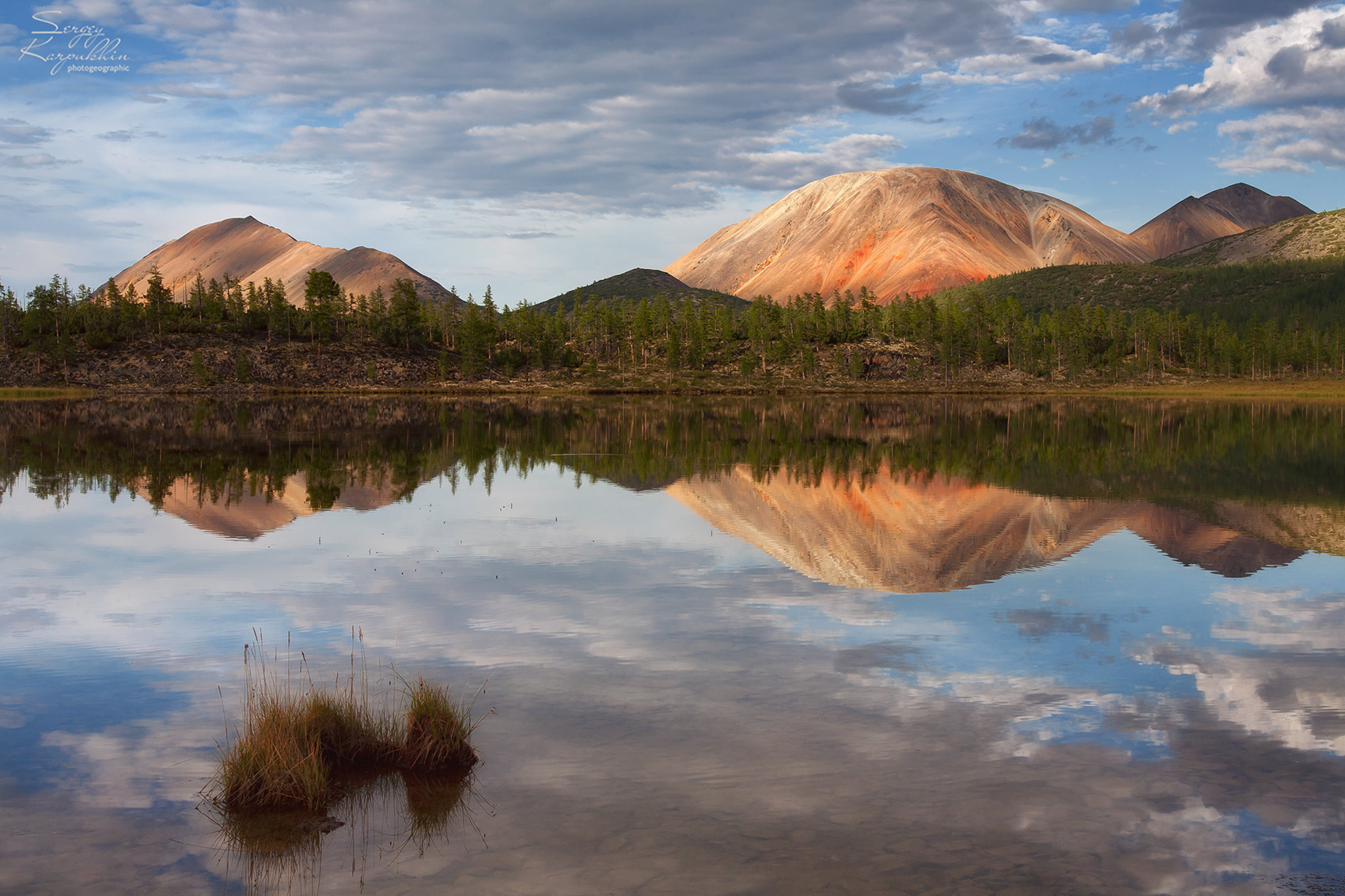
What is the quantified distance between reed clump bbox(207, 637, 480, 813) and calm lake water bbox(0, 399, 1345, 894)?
0.49 metres

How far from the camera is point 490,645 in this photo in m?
16.9

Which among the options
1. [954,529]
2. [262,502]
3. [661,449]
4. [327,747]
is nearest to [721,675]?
[327,747]

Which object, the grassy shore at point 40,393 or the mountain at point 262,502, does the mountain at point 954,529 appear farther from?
the grassy shore at point 40,393

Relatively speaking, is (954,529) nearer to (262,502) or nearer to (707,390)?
(262,502)

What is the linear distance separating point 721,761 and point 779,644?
5490mm

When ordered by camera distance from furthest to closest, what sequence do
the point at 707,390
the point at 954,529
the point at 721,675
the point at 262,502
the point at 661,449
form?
the point at 707,390 < the point at 661,449 < the point at 262,502 < the point at 954,529 < the point at 721,675

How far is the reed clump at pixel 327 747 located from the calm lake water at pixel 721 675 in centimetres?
49

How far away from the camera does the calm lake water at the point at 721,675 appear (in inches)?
382

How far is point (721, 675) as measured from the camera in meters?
15.3

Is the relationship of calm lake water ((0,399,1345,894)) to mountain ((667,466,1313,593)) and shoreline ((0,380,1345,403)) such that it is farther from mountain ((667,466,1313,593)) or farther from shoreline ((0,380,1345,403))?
shoreline ((0,380,1345,403))

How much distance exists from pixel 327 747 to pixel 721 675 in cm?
612

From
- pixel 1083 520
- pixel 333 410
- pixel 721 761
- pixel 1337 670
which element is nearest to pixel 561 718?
pixel 721 761

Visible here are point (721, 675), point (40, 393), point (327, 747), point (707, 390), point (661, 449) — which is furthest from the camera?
point (707, 390)

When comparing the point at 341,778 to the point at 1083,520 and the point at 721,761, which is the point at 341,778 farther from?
the point at 1083,520
